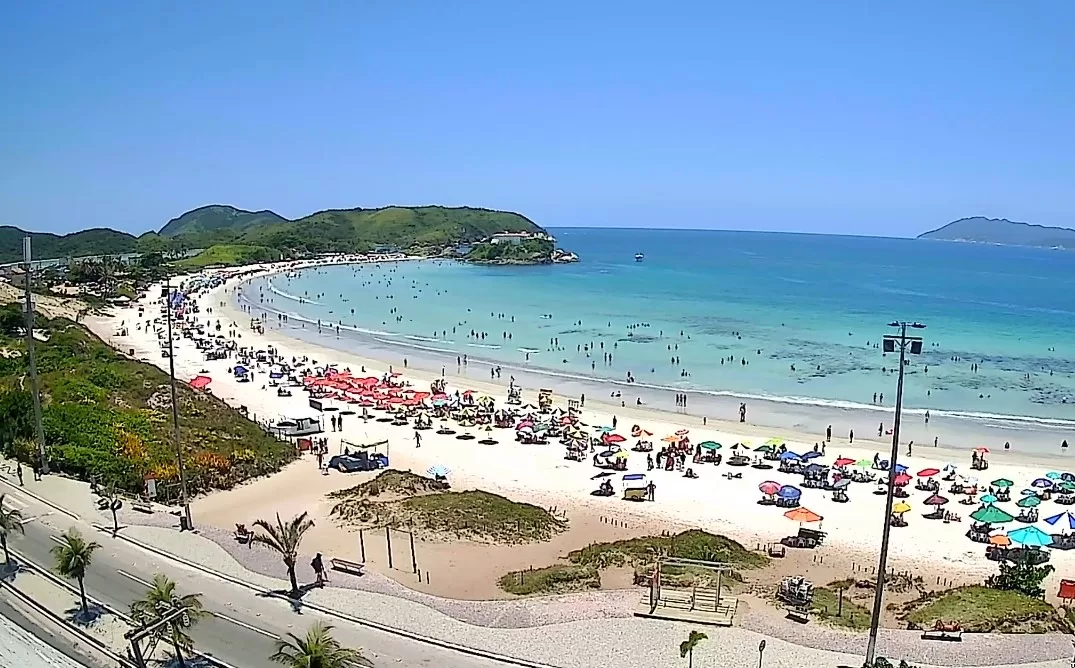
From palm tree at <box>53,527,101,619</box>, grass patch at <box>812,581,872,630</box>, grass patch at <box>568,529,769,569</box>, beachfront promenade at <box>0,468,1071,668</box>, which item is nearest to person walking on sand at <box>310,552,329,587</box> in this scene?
beachfront promenade at <box>0,468,1071,668</box>

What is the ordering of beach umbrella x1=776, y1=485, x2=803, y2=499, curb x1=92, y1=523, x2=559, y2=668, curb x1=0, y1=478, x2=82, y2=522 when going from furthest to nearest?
beach umbrella x1=776, y1=485, x2=803, y2=499 < curb x1=0, y1=478, x2=82, y2=522 < curb x1=92, y1=523, x2=559, y2=668

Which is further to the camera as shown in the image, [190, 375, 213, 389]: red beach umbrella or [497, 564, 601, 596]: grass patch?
[190, 375, 213, 389]: red beach umbrella

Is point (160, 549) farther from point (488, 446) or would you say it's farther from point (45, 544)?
point (488, 446)

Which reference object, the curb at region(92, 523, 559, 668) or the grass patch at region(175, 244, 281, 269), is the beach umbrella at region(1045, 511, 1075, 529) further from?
the grass patch at region(175, 244, 281, 269)

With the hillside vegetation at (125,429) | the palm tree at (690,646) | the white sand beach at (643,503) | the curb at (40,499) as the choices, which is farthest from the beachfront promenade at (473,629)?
the hillside vegetation at (125,429)

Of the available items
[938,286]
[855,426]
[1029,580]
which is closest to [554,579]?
[1029,580]

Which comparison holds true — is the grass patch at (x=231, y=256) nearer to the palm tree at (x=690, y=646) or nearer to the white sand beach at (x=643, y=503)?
the white sand beach at (x=643, y=503)
